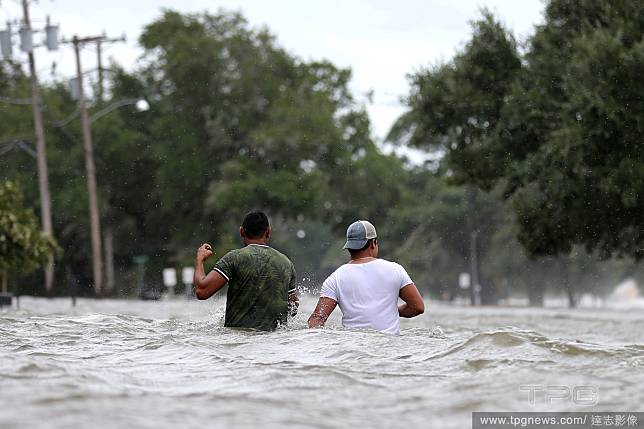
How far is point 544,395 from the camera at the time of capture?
26.8ft

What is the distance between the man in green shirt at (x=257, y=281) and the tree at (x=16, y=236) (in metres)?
23.9

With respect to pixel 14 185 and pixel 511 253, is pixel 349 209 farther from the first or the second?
pixel 14 185

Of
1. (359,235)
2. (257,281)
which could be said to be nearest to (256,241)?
(257,281)

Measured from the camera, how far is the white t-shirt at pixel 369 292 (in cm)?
1137

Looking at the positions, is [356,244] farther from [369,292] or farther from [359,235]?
[369,292]

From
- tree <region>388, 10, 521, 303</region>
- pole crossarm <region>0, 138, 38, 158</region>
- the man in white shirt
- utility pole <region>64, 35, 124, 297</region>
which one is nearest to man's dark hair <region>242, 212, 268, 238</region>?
the man in white shirt

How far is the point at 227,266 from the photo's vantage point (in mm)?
12344

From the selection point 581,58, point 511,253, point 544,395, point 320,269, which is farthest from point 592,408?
point 320,269

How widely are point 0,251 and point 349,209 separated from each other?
3686cm

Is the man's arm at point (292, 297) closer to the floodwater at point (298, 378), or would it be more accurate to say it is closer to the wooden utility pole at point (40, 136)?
the floodwater at point (298, 378)

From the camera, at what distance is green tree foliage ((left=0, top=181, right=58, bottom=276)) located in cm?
3584

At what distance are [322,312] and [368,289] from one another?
0.47 m

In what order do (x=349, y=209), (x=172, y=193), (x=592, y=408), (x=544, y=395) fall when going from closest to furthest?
(x=592, y=408) → (x=544, y=395) → (x=172, y=193) → (x=349, y=209)

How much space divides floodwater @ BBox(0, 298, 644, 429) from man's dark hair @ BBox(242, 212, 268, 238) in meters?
0.85
